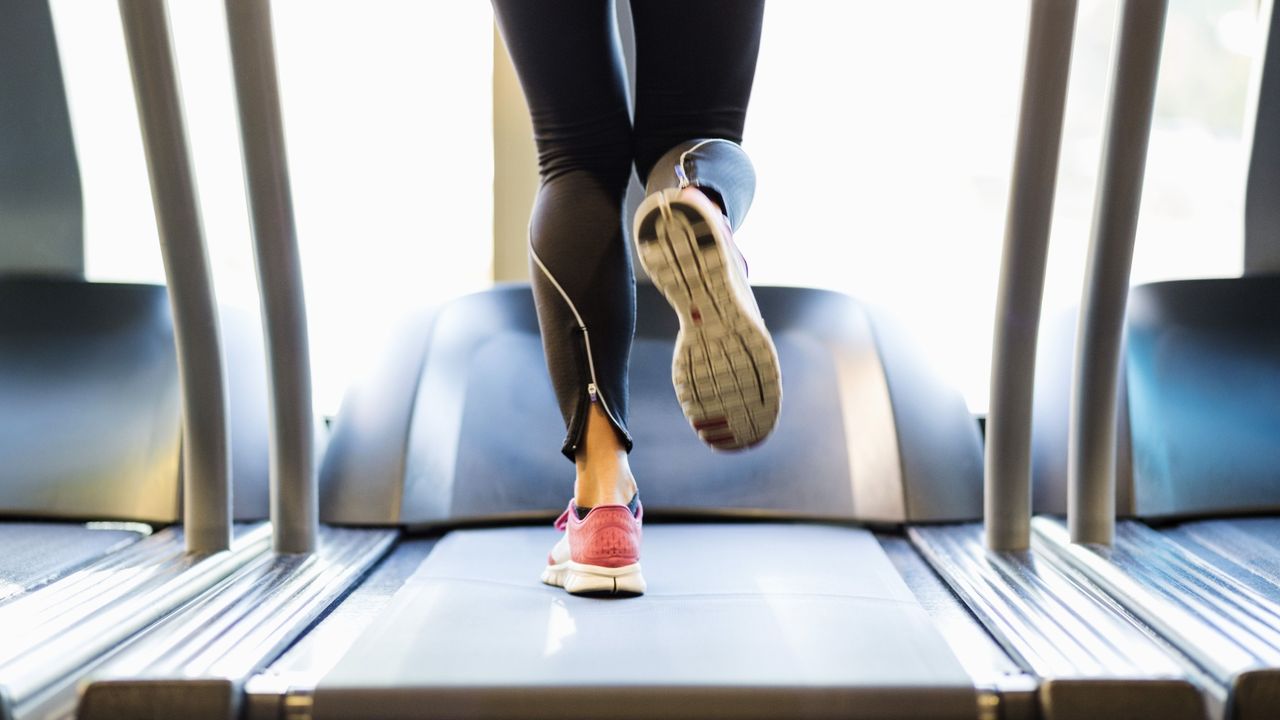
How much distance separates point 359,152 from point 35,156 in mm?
570

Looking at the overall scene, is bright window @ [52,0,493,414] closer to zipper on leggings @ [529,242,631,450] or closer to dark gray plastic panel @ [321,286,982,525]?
dark gray plastic panel @ [321,286,982,525]

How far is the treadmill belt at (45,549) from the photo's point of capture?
3.61ft

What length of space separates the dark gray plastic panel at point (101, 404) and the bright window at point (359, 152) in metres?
0.27

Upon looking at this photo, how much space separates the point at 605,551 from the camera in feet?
2.99

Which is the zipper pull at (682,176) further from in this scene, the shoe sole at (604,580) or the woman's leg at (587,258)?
the shoe sole at (604,580)

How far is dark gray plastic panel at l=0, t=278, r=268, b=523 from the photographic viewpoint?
1.42m

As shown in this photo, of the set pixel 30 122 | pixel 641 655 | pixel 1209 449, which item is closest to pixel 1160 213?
pixel 1209 449

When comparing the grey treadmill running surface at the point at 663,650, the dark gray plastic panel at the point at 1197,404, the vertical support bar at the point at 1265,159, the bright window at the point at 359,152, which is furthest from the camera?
the bright window at the point at 359,152

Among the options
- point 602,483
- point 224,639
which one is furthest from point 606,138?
point 224,639

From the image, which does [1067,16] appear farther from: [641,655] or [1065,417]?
[641,655]

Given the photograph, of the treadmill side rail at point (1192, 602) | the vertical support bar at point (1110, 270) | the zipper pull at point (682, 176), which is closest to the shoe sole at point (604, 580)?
the zipper pull at point (682, 176)

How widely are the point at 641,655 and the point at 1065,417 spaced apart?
975 millimetres

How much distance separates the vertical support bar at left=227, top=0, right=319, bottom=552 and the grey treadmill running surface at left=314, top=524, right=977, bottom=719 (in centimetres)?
23

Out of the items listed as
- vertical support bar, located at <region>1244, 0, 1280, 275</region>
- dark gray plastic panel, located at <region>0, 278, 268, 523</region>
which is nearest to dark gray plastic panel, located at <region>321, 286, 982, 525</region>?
dark gray plastic panel, located at <region>0, 278, 268, 523</region>
